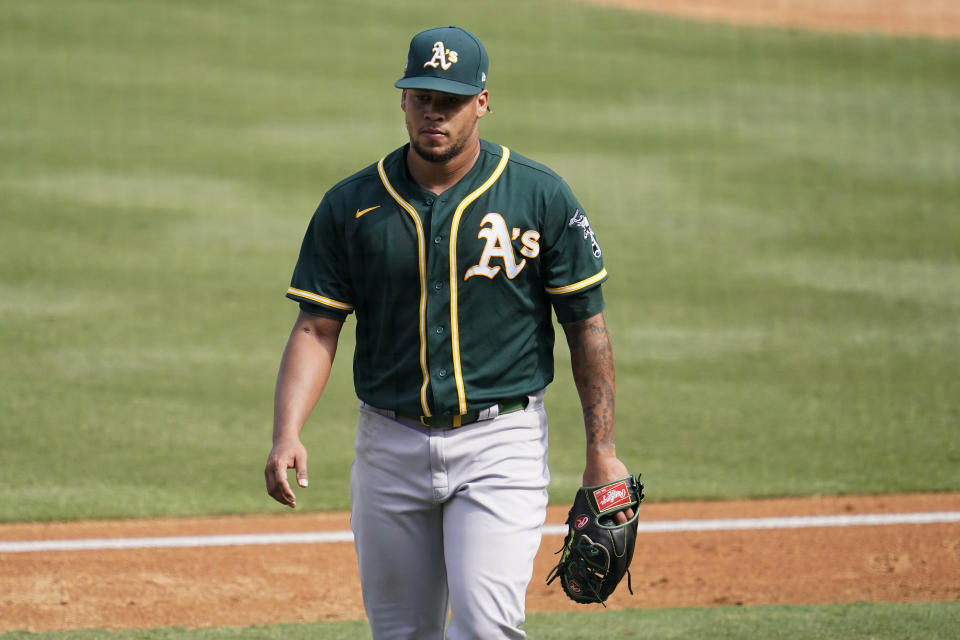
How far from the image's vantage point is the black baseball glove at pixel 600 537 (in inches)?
144

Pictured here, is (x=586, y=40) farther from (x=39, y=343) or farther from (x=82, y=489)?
(x=82, y=489)

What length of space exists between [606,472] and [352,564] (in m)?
2.80

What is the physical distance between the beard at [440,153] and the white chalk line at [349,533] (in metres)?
3.37

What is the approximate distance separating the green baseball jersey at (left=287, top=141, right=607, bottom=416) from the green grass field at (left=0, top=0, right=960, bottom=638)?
2.01m

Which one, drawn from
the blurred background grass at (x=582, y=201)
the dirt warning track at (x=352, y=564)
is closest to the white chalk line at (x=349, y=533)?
the dirt warning track at (x=352, y=564)

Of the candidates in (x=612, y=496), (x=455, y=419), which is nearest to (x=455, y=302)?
(x=455, y=419)

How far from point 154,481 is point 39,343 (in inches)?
112

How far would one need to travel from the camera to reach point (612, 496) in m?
3.65

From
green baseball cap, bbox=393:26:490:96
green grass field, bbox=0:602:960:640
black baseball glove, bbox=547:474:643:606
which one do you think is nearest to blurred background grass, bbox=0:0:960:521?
green grass field, bbox=0:602:960:640

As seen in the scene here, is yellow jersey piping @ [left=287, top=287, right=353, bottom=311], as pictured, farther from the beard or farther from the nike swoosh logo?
the beard

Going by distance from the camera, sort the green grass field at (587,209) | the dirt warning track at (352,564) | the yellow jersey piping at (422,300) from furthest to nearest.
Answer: the green grass field at (587,209) → the dirt warning track at (352,564) → the yellow jersey piping at (422,300)

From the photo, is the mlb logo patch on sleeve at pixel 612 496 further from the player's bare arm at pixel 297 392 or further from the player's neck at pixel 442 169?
the player's neck at pixel 442 169

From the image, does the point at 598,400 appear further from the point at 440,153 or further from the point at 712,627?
the point at 712,627

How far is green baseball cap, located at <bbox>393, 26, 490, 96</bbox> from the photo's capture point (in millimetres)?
3535
